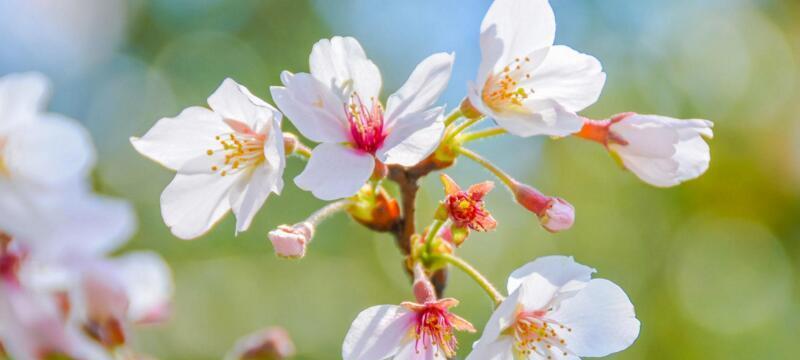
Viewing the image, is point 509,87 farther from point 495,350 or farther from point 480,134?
point 495,350

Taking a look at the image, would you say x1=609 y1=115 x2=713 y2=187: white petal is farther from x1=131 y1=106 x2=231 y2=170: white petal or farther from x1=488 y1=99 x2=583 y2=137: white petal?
x1=131 y1=106 x2=231 y2=170: white petal

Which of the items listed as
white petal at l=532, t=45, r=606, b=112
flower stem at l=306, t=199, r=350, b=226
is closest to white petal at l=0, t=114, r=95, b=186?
flower stem at l=306, t=199, r=350, b=226

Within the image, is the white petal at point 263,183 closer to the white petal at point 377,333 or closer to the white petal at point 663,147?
the white petal at point 377,333

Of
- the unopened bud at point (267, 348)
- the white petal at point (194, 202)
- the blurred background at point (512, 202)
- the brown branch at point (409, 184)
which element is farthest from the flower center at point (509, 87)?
the blurred background at point (512, 202)

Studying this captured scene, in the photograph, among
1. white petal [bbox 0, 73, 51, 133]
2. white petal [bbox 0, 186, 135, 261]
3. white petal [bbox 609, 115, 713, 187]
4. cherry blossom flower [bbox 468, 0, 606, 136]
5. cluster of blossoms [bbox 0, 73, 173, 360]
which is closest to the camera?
cherry blossom flower [bbox 468, 0, 606, 136]

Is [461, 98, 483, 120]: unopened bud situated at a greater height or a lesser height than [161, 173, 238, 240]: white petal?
greater
